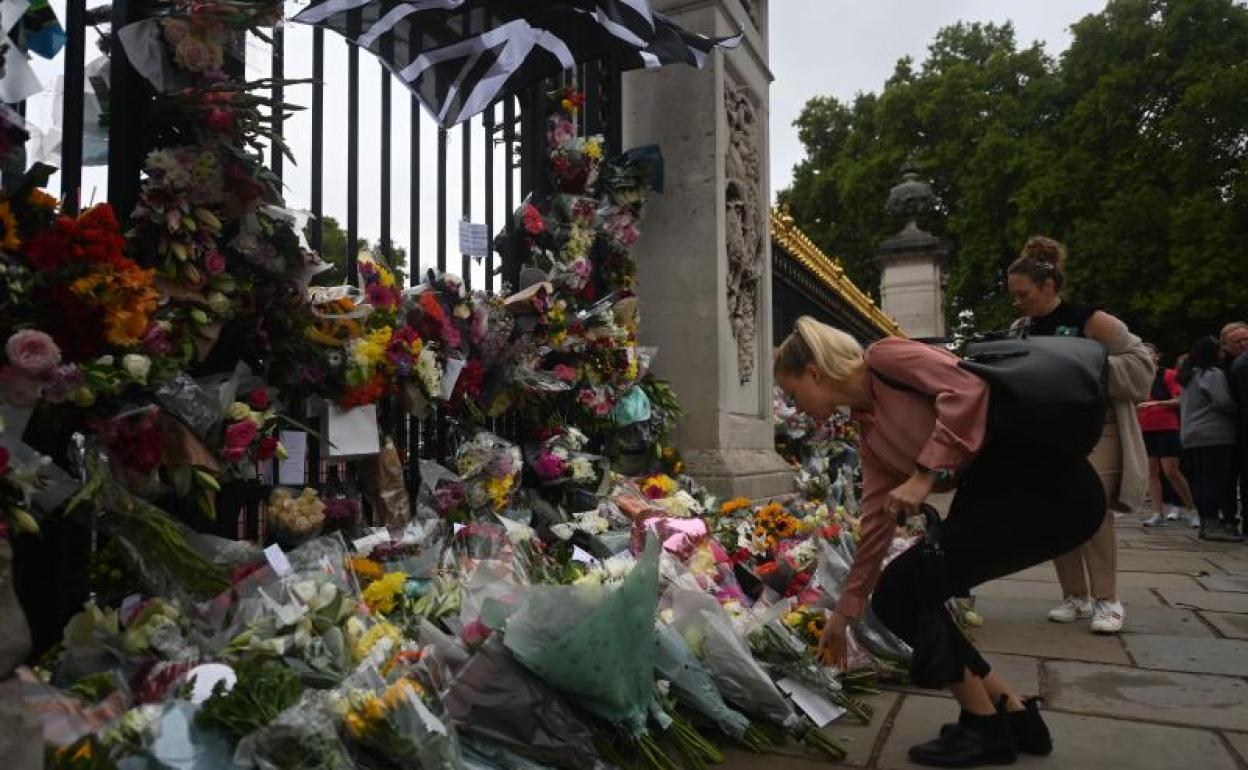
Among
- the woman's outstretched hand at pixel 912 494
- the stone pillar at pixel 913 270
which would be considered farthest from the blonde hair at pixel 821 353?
the stone pillar at pixel 913 270

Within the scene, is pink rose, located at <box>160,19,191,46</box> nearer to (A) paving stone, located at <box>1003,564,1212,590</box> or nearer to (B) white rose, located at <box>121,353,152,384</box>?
(B) white rose, located at <box>121,353,152,384</box>

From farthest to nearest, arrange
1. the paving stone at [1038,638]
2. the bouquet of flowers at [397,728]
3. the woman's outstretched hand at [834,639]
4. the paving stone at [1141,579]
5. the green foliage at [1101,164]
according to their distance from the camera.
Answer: the green foliage at [1101,164], the paving stone at [1141,579], the paving stone at [1038,638], the woman's outstretched hand at [834,639], the bouquet of flowers at [397,728]

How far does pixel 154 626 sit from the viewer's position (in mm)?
2262

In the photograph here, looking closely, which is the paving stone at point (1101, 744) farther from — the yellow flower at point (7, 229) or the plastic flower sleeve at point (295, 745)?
the yellow flower at point (7, 229)

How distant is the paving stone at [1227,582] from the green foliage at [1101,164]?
11623 mm

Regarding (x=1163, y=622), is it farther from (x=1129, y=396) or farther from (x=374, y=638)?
(x=374, y=638)

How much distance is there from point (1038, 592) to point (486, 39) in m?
4.38

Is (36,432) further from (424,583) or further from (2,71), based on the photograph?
(424,583)

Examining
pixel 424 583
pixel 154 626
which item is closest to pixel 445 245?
pixel 424 583

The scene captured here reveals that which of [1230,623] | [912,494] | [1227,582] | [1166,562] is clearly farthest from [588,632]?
[1166,562]

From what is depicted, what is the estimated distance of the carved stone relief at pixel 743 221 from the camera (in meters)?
5.85

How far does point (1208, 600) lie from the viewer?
A: 5227 mm

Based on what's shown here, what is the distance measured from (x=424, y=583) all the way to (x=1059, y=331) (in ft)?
9.85

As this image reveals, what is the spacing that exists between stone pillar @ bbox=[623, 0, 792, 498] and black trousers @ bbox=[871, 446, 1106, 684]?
2.75m
